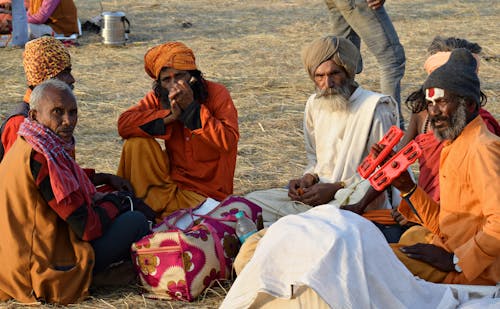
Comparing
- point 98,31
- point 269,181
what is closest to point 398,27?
point 98,31

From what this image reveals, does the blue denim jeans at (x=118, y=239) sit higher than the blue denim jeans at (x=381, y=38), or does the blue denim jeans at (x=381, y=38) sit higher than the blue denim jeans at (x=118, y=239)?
the blue denim jeans at (x=381, y=38)

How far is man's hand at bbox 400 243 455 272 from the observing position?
457 cm

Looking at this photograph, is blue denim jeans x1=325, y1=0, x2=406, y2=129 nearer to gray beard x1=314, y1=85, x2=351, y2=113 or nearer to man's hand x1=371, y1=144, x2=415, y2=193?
gray beard x1=314, y1=85, x2=351, y2=113

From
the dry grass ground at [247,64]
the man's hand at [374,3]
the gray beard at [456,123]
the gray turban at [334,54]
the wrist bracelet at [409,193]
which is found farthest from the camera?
the dry grass ground at [247,64]

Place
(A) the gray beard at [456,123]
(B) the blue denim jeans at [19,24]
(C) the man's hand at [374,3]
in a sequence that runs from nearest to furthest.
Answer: (A) the gray beard at [456,123] < (C) the man's hand at [374,3] < (B) the blue denim jeans at [19,24]

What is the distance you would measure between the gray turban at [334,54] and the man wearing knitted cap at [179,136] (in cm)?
71

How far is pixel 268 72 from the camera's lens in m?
11.1

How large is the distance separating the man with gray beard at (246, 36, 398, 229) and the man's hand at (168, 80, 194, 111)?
2.74 feet

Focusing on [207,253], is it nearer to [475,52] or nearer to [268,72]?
[475,52]

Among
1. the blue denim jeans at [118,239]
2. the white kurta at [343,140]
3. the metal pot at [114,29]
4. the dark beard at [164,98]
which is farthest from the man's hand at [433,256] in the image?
the metal pot at [114,29]

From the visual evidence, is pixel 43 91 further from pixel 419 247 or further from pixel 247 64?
pixel 247 64

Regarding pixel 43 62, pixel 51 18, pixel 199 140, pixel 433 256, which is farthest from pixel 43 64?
pixel 51 18

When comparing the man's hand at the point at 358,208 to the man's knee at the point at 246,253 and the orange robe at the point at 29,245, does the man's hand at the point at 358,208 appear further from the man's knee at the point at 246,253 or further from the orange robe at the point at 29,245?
the orange robe at the point at 29,245

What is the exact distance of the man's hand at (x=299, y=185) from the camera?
599 cm
